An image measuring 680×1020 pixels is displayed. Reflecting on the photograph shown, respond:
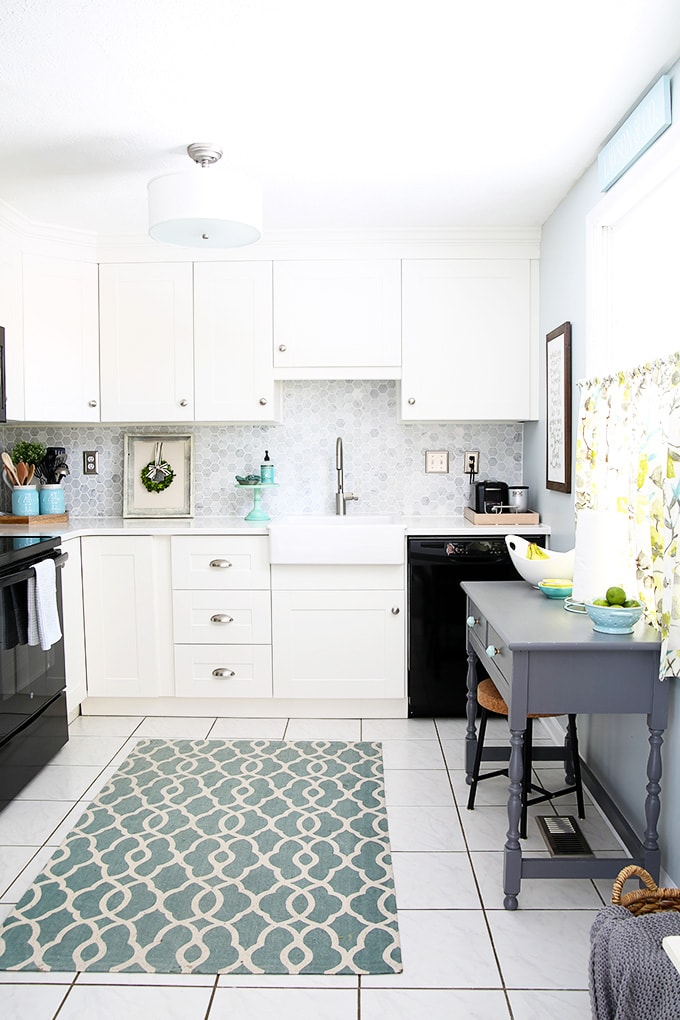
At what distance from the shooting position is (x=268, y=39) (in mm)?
2078

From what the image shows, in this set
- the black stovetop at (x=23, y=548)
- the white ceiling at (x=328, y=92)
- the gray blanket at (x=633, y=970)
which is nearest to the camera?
the gray blanket at (x=633, y=970)

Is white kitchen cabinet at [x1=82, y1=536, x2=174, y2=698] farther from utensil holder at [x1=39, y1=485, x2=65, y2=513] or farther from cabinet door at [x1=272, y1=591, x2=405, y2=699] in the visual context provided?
cabinet door at [x1=272, y1=591, x2=405, y2=699]

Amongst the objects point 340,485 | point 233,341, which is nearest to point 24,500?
point 233,341

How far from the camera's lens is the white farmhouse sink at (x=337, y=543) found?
3.57 meters

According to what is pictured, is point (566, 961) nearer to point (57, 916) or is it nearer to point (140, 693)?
point (57, 916)

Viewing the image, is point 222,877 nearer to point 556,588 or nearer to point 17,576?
point 17,576

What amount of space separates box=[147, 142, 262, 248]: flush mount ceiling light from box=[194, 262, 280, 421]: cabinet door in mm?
968

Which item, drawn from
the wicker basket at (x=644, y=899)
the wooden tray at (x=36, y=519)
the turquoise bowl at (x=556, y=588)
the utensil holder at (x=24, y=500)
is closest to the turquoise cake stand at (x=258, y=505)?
the wooden tray at (x=36, y=519)

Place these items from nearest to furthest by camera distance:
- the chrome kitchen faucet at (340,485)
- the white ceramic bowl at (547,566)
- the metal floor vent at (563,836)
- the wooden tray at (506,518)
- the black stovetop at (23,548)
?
the metal floor vent at (563,836)
the white ceramic bowl at (547,566)
the black stovetop at (23,548)
the wooden tray at (506,518)
the chrome kitchen faucet at (340,485)

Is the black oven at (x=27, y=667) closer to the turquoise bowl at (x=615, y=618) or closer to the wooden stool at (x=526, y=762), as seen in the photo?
the wooden stool at (x=526, y=762)

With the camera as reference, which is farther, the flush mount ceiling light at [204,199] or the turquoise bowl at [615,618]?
the flush mount ceiling light at [204,199]

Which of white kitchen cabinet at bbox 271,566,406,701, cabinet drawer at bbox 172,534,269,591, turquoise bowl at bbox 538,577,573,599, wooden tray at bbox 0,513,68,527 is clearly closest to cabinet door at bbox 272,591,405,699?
white kitchen cabinet at bbox 271,566,406,701

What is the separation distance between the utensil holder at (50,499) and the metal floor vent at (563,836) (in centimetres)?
271

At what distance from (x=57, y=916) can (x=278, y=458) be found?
2.50m
